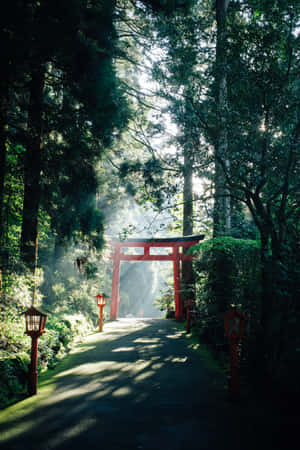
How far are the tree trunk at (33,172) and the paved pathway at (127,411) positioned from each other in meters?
2.59

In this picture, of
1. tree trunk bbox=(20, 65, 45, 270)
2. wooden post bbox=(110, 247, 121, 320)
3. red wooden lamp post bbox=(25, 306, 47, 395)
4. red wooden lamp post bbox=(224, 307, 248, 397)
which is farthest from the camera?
wooden post bbox=(110, 247, 121, 320)

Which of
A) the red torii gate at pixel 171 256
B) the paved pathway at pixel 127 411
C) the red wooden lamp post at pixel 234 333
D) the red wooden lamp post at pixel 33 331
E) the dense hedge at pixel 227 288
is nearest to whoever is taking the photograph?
the paved pathway at pixel 127 411

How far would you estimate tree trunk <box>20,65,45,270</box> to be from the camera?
21.4ft

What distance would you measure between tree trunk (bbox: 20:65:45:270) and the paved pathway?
259 centimetres

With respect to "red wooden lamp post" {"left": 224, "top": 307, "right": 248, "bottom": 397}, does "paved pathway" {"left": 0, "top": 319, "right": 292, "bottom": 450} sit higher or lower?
lower

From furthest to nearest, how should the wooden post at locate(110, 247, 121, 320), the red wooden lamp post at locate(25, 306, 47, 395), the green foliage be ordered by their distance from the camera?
the wooden post at locate(110, 247, 121, 320), the green foliage, the red wooden lamp post at locate(25, 306, 47, 395)

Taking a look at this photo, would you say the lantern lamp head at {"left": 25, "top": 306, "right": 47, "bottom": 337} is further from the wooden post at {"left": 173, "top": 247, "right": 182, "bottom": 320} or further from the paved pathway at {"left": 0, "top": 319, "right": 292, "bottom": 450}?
the wooden post at {"left": 173, "top": 247, "right": 182, "bottom": 320}

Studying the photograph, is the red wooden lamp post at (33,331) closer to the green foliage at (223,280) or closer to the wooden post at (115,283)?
the green foliage at (223,280)

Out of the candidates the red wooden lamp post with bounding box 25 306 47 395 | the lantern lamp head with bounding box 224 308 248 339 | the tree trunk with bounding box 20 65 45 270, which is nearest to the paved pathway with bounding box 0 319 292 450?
the red wooden lamp post with bounding box 25 306 47 395

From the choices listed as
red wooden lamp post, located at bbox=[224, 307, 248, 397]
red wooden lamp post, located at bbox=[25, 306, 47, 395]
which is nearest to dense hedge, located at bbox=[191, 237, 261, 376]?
red wooden lamp post, located at bbox=[224, 307, 248, 397]

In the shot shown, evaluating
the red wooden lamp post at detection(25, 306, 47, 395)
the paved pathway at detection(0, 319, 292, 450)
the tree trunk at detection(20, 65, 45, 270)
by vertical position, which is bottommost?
the paved pathway at detection(0, 319, 292, 450)

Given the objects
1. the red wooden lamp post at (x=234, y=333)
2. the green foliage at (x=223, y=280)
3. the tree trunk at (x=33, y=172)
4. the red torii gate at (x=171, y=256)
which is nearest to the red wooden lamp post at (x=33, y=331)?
the tree trunk at (x=33, y=172)

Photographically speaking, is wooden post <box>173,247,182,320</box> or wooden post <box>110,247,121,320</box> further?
wooden post <box>110,247,121,320</box>

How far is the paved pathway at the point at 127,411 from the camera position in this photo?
303 cm
